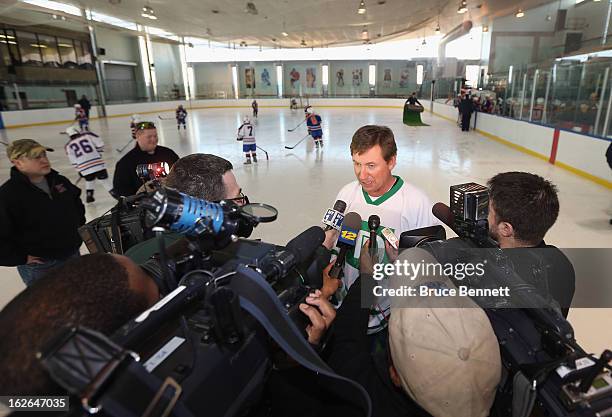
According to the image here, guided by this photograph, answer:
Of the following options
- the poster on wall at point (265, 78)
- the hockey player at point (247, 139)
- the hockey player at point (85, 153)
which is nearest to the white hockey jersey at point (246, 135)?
the hockey player at point (247, 139)

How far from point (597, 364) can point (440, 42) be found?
1055 inches

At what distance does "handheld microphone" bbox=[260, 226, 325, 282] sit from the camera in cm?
74

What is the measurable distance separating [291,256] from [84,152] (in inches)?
192

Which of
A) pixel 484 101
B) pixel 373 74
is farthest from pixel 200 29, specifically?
pixel 484 101

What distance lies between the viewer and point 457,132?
40.5 ft

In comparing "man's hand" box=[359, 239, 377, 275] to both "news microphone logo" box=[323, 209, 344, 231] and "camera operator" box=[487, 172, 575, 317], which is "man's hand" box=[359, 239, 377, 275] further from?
"camera operator" box=[487, 172, 575, 317]

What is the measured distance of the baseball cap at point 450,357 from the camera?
2.14 feet

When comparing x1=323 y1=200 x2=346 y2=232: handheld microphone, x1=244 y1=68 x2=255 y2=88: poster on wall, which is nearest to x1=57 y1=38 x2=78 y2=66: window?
x1=244 y1=68 x2=255 y2=88: poster on wall

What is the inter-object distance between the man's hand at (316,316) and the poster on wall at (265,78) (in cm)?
3089

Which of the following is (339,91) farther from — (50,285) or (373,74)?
(50,285)

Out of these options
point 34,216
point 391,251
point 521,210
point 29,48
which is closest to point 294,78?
point 29,48

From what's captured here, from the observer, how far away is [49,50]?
19.2m

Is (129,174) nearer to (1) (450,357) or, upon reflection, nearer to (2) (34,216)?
(2) (34,216)

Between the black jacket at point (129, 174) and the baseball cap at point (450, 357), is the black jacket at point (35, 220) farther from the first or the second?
the baseball cap at point (450, 357)
